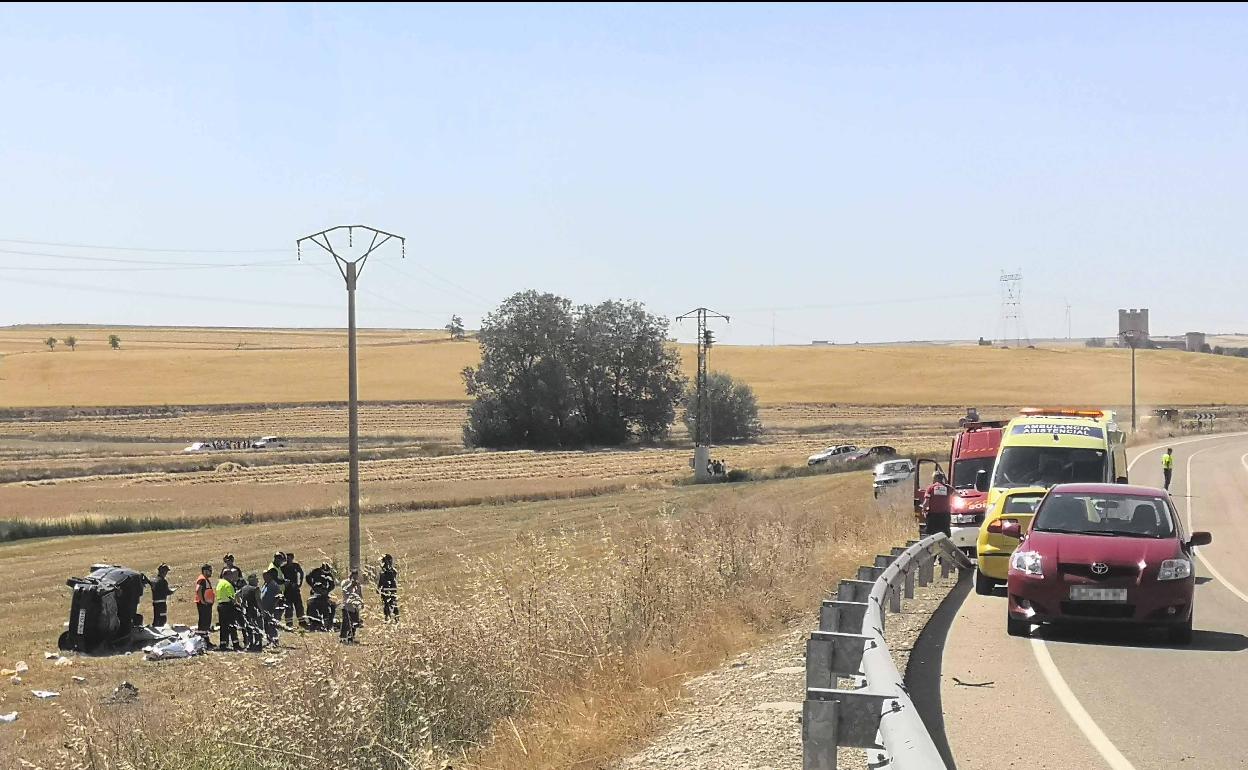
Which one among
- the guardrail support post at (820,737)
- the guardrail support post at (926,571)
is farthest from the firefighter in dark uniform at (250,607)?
the guardrail support post at (820,737)

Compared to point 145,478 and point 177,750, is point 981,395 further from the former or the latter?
point 177,750

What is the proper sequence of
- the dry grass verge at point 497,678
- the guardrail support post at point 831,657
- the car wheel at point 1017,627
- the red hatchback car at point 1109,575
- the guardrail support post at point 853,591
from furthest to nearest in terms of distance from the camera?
the car wheel at point 1017,627 < the red hatchback car at point 1109,575 < the guardrail support post at point 853,591 < the dry grass verge at point 497,678 < the guardrail support post at point 831,657

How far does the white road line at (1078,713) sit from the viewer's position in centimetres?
745

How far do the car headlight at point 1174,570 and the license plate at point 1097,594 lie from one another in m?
0.37

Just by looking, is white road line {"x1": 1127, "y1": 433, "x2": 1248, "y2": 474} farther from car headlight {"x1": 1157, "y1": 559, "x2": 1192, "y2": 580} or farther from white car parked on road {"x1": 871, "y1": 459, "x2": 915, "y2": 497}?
car headlight {"x1": 1157, "y1": 559, "x2": 1192, "y2": 580}

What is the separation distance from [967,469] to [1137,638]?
11611 mm

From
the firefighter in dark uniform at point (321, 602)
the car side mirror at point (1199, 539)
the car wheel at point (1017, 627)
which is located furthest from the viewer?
the firefighter in dark uniform at point (321, 602)

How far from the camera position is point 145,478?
57.2 m

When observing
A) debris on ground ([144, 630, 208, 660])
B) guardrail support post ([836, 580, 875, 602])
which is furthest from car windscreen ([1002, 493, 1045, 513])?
debris on ground ([144, 630, 208, 660])

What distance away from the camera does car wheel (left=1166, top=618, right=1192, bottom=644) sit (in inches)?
457

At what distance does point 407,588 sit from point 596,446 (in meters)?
81.3

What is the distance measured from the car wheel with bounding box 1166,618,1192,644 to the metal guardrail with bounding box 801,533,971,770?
9.07 ft

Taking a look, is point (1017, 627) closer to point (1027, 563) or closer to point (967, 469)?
point (1027, 563)

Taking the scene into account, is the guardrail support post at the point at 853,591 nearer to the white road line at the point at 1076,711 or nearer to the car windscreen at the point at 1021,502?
the white road line at the point at 1076,711
